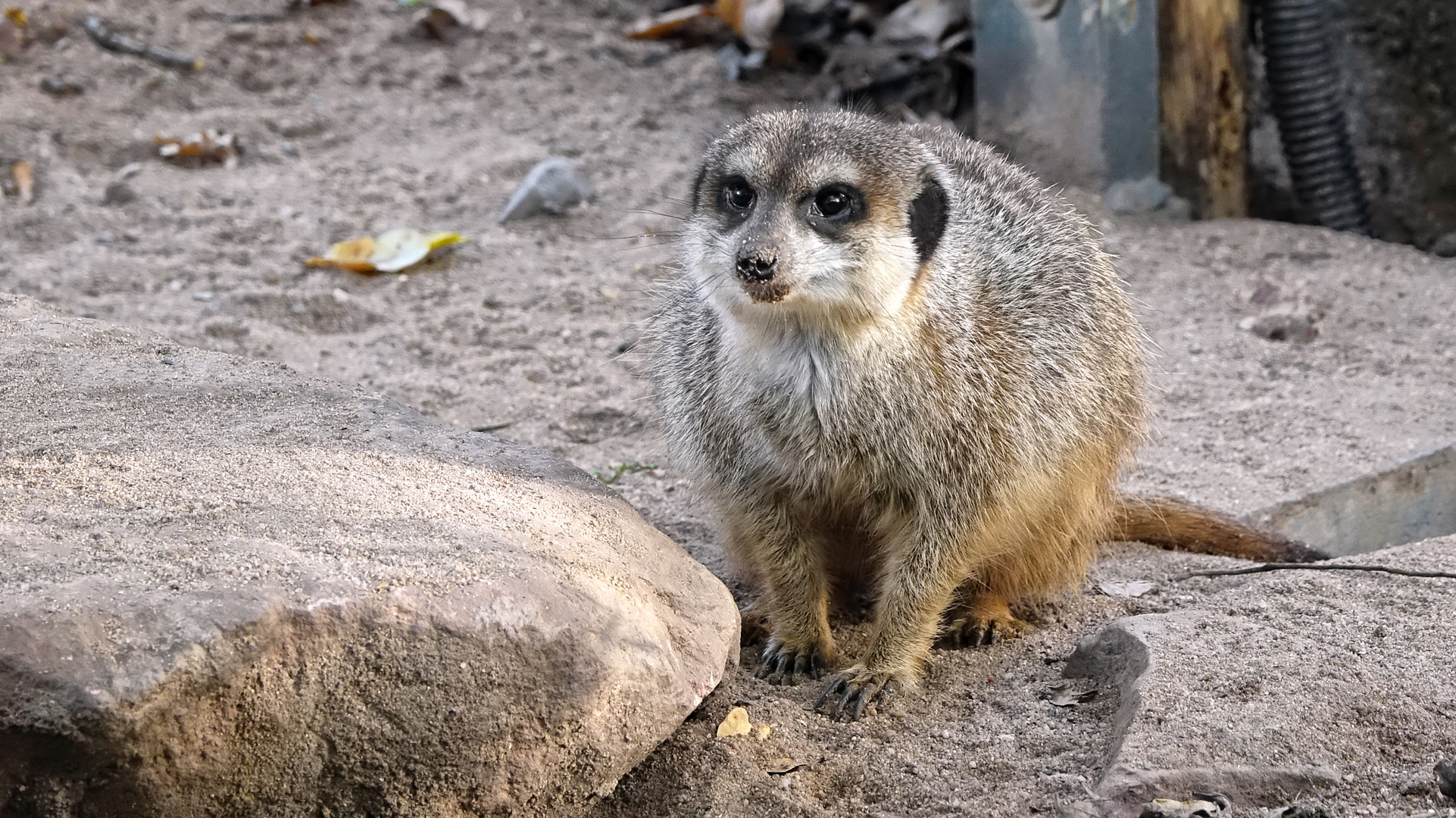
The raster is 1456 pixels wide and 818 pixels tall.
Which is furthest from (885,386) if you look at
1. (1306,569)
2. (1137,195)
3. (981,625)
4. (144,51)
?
(144,51)

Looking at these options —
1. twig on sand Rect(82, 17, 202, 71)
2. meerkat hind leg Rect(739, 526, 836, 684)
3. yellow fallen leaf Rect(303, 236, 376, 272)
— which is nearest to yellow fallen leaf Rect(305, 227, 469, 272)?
yellow fallen leaf Rect(303, 236, 376, 272)

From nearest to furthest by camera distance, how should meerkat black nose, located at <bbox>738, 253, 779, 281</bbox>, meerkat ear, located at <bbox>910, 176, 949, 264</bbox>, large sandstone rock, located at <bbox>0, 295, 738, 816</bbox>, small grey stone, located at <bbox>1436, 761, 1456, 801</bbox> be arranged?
large sandstone rock, located at <bbox>0, 295, 738, 816</bbox>
small grey stone, located at <bbox>1436, 761, 1456, 801</bbox>
meerkat black nose, located at <bbox>738, 253, 779, 281</bbox>
meerkat ear, located at <bbox>910, 176, 949, 264</bbox>

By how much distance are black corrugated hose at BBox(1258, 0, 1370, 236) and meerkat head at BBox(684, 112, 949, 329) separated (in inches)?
145

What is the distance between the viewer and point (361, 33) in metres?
7.45

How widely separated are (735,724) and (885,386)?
30.2 inches

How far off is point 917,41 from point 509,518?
5.07 metres

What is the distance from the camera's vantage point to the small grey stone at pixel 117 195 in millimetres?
5777

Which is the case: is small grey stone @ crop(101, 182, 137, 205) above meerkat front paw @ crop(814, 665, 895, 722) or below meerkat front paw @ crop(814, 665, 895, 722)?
above

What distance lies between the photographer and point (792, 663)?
125 inches

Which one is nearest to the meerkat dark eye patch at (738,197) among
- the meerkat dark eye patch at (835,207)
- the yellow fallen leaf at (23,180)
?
the meerkat dark eye patch at (835,207)

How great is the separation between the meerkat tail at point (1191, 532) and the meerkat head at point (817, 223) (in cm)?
120

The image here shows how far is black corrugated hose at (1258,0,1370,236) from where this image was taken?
5.99 m

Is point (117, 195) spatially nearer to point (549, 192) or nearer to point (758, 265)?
point (549, 192)

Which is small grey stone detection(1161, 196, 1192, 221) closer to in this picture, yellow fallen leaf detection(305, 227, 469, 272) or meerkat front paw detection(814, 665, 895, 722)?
yellow fallen leaf detection(305, 227, 469, 272)
